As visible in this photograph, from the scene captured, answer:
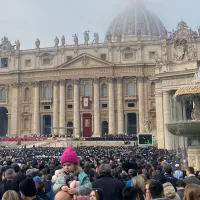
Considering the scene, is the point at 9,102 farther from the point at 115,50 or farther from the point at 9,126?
the point at 115,50

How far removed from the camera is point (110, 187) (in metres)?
6.24

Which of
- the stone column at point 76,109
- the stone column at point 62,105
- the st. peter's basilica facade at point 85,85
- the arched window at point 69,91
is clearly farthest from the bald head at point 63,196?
the arched window at point 69,91

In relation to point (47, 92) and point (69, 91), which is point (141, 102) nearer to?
point (69, 91)

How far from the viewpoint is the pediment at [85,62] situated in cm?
6219

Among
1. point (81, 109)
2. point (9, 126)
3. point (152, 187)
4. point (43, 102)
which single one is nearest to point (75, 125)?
point (81, 109)

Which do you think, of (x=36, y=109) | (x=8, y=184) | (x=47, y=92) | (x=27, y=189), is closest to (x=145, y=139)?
(x=8, y=184)

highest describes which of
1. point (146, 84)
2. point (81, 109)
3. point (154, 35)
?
point (154, 35)

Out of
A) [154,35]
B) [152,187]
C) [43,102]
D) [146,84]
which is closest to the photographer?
[152,187]

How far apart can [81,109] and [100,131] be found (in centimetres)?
566

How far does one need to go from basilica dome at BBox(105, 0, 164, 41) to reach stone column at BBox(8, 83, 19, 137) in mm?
27873

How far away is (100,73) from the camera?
62.6 m

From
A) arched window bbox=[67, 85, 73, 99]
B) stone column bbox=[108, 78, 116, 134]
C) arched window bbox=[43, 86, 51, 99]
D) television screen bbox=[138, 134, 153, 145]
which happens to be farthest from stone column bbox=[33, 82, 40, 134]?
television screen bbox=[138, 134, 153, 145]

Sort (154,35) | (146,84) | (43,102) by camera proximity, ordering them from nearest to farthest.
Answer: (146,84) → (43,102) → (154,35)

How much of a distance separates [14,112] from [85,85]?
50.7 ft
